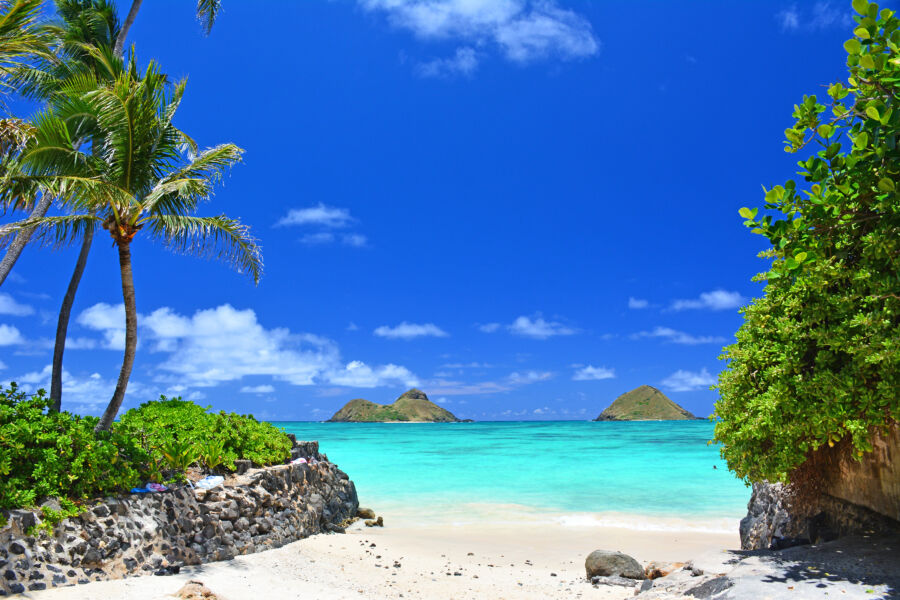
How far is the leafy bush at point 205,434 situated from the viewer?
30.9ft

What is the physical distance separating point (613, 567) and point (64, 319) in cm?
1310

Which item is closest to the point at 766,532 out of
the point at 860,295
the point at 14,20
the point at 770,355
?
the point at 770,355

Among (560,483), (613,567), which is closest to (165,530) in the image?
(613,567)

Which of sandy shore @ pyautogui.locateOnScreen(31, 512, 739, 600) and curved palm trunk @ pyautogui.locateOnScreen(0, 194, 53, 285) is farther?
curved palm trunk @ pyautogui.locateOnScreen(0, 194, 53, 285)

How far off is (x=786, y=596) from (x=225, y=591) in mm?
6481

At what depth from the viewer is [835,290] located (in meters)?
6.06

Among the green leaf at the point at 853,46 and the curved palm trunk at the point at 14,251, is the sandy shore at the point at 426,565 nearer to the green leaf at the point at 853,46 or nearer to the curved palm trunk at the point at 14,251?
the green leaf at the point at 853,46

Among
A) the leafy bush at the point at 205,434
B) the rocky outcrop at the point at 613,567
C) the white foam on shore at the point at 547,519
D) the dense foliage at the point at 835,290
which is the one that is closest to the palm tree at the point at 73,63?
the leafy bush at the point at 205,434

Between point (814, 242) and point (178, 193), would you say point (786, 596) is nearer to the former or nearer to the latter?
point (814, 242)

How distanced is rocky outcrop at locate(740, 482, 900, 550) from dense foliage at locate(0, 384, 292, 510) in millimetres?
8634

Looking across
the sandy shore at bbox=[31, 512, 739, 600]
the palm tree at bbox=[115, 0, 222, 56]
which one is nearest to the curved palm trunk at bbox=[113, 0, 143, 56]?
the palm tree at bbox=[115, 0, 222, 56]

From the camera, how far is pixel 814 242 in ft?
17.9

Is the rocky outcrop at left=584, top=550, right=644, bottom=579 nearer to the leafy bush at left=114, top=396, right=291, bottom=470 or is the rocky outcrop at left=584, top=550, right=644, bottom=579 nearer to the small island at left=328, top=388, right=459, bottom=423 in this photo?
the leafy bush at left=114, top=396, right=291, bottom=470

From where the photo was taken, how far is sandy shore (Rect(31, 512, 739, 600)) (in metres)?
7.50
